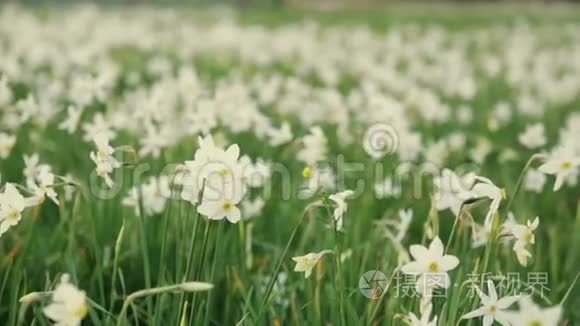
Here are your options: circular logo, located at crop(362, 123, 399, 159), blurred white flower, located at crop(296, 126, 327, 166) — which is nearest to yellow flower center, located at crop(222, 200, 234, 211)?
blurred white flower, located at crop(296, 126, 327, 166)

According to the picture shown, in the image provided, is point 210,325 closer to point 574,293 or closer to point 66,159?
point 574,293

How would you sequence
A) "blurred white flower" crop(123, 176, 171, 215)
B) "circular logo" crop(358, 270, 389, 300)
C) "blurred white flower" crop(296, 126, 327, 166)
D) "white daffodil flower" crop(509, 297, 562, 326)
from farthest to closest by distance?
1. "blurred white flower" crop(296, 126, 327, 166)
2. "blurred white flower" crop(123, 176, 171, 215)
3. "circular logo" crop(358, 270, 389, 300)
4. "white daffodil flower" crop(509, 297, 562, 326)

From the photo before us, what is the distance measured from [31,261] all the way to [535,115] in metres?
3.48

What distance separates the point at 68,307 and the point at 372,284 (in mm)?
790

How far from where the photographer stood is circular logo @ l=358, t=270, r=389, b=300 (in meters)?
1.73

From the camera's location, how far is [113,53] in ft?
23.5

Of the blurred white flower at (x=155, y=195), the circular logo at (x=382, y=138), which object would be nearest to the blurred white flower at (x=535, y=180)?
the circular logo at (x=382, y=138)

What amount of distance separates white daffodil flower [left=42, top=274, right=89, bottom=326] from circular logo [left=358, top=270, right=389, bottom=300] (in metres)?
0.70

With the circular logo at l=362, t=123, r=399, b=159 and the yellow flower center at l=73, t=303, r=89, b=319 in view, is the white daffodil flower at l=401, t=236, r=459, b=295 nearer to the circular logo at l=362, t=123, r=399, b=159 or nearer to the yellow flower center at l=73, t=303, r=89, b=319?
the yellow flower center at l=73, t=303, r=89, b=319

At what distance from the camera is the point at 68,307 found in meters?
1.22

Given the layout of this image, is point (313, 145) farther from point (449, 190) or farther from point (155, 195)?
point (449, 190)

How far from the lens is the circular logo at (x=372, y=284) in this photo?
1732 mm

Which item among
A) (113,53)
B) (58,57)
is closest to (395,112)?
(58,57)

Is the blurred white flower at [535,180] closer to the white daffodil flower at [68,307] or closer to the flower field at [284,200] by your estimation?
the flower field at [284,200]
